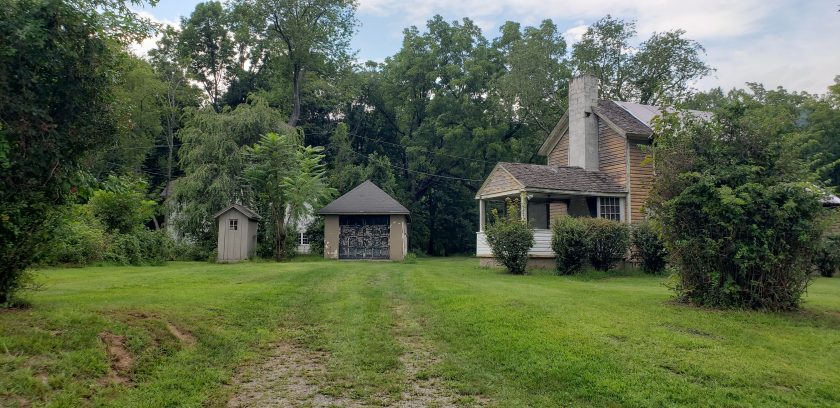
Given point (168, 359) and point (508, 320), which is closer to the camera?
point (168, 359)

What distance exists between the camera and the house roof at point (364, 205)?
1096 inches

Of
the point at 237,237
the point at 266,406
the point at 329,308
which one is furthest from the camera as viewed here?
the point at 237,237

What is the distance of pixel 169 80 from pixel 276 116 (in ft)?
51.1

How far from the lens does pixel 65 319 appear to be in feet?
17.9

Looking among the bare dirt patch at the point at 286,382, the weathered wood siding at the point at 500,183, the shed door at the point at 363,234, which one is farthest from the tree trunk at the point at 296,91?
the bare dirt patch at the point at 286,382

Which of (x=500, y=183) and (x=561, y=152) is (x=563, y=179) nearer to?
(x=500, y=183)

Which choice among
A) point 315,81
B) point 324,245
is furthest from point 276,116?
point 315,81

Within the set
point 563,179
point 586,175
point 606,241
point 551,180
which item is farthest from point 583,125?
point 606,241

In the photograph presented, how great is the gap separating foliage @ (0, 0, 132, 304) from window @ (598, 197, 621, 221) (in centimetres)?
1780

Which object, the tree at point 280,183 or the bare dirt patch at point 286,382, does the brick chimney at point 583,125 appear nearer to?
the tree at point 280,183

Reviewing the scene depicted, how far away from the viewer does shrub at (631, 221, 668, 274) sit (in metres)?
16.5

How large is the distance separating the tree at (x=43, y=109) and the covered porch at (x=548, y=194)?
46.1 feet

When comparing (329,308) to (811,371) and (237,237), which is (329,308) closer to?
(811,371)

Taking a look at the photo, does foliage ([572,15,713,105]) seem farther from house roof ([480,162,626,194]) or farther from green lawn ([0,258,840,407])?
green lawn ([0,258,840,407])
